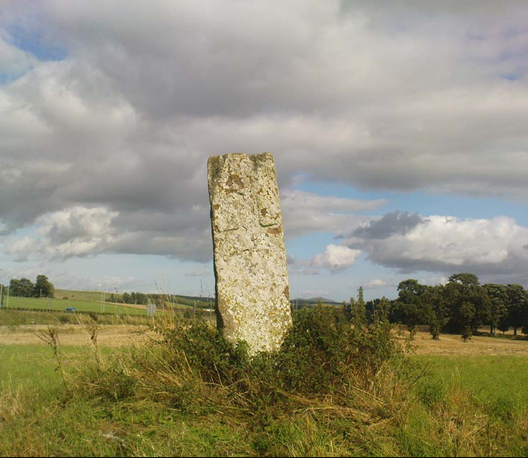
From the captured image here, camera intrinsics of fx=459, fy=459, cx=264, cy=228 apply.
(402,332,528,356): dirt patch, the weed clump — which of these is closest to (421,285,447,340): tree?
(402,332,528,356): dirt patch

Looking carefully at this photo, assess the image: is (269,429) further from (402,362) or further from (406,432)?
(402,362)

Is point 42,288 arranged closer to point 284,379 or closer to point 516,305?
point 516,305

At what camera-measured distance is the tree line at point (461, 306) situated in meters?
53.1

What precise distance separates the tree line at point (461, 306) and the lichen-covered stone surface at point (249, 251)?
37.9 m

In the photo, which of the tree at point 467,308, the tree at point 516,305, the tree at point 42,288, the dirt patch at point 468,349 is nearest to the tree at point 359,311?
the dirt patch at point 468,349

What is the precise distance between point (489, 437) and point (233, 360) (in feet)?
12.2

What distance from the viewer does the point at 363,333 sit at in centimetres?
757

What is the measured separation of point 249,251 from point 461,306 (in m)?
55.1

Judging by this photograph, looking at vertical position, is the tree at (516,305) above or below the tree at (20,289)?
below

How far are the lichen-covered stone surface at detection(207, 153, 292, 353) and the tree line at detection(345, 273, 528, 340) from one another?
37.9 metres

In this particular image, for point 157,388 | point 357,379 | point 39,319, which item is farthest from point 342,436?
point 39,319

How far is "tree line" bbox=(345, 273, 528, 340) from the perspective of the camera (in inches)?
2092

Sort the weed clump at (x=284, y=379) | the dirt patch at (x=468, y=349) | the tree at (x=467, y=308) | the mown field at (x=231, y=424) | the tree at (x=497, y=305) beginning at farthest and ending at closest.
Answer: the tree at (x=497, y=305) → the tree at (x=467, y=308) → the dirt patch at (x=468, y=349) → the weed clump at (x=284, y=379) → the mown field at (x=231, y=424)

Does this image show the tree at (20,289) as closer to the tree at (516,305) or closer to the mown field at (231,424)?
the tree at (516,305)
